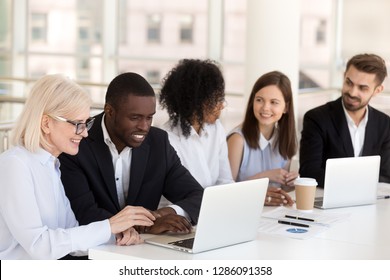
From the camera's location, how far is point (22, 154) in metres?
2.32

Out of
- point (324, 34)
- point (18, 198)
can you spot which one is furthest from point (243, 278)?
point (324, 34)

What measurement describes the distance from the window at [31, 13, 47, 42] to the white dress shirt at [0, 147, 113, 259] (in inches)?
518

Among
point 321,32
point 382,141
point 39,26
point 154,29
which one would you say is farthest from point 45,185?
point 154,29

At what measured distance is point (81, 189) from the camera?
268 cm

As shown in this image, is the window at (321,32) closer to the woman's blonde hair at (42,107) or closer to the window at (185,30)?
the window at (185,30)

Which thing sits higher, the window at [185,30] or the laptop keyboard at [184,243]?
the window at [185,30]

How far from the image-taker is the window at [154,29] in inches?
890

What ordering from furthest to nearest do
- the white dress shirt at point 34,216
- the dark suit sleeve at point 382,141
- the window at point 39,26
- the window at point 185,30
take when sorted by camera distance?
the window at point 185,30
the window at point 39,26
the dark suit sleeve at point 382,141
the white dress shirt at point 34,216

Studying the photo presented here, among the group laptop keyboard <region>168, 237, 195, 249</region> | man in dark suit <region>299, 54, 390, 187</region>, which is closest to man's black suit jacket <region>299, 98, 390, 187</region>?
man in dark suit <region>299, 54, 390, 187</region>

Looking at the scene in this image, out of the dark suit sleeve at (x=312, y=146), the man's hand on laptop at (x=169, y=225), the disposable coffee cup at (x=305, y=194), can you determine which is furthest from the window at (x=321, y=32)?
the man's hand on laptop at (x=169, y=225)

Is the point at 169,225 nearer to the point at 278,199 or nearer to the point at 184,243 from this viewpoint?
the point at 184,243

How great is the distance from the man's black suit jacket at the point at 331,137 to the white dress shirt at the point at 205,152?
48 centimetres

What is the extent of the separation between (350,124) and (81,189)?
1.72 metres

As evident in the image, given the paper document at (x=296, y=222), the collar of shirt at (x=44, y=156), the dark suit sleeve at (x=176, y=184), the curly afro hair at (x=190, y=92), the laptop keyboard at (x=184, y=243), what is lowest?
the paper document at (x=296, y=222)
